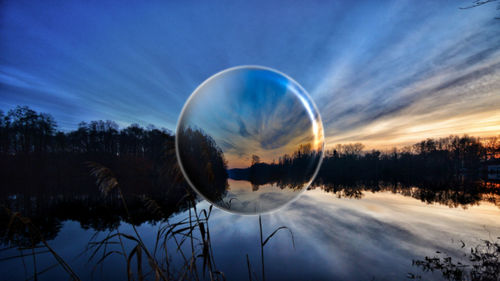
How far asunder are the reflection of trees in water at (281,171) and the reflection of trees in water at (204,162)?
18 cm

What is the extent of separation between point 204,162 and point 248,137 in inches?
25.6

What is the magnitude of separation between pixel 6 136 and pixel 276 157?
57802 mm

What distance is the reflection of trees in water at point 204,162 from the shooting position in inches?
91.0

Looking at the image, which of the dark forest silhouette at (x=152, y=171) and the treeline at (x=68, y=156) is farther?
the treeline at (x=68, y=156)

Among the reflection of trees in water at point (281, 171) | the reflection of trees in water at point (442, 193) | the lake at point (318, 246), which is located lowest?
the reflection of trees in water at point (442, 193)

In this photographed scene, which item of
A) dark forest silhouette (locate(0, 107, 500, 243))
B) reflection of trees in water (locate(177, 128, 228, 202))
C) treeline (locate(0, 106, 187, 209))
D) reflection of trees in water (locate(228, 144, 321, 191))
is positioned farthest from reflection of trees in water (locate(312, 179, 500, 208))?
treeline (locate(0, 106, 187, 209))

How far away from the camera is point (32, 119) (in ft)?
125

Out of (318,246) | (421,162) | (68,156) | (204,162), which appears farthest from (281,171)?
(421,162)

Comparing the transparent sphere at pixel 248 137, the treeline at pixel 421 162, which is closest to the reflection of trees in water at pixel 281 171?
the transparent sphere at pixel 248 137

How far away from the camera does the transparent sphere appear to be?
7.39ft

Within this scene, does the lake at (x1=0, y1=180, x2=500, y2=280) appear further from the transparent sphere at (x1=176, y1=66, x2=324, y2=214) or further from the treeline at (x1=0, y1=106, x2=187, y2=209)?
the treeline at (x1=0, y1=106, x2=187, y2=209)

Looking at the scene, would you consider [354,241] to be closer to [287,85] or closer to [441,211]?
[287,85]

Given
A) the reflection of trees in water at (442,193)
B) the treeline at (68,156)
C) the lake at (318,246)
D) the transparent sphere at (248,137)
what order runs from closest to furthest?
the transparent sphere at (248,137) < the lake at (318,246) < the reflection of trees in water at (442,193) < the treeline at (68,156)

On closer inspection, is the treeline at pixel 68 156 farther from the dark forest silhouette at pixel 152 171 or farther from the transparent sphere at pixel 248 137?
the transparent sphere at pixel 248 137
